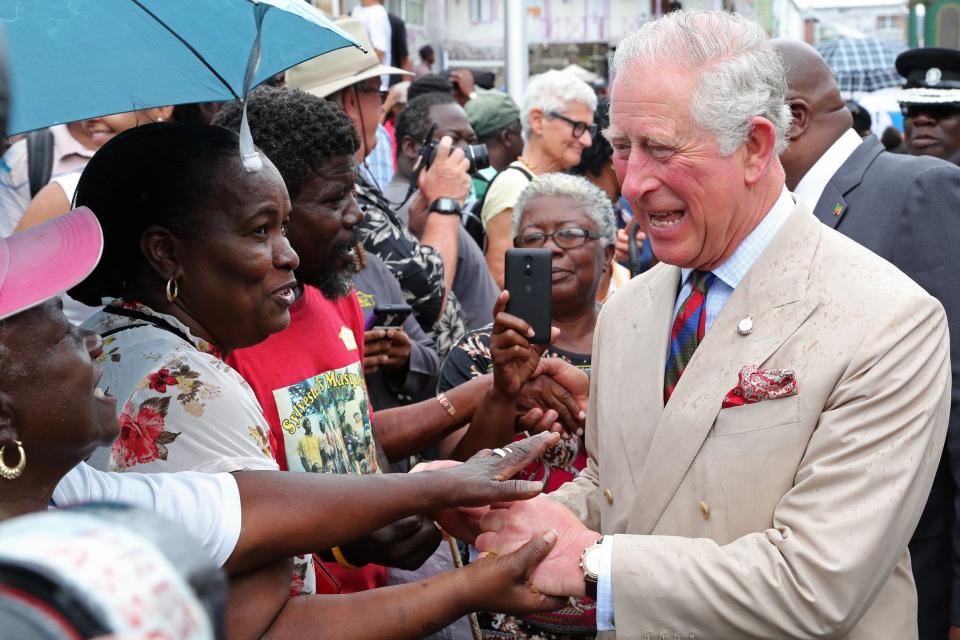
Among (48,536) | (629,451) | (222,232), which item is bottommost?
(629,451)

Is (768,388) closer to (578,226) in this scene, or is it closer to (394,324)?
(394,324)

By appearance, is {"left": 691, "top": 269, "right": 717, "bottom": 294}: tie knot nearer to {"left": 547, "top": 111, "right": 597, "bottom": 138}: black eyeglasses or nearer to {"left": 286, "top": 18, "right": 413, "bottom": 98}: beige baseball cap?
{"left": 286, "top": 18, "right": 413, "bottom": 98}: beige baseball cap

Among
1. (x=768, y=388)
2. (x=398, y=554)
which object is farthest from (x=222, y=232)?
(x=768, y=388)

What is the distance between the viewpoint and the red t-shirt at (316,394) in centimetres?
257

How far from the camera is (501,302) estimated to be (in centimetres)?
344

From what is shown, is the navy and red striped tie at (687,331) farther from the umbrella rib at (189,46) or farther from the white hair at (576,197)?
the white hair at (576,197)

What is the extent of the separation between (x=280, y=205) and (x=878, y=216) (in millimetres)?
2138

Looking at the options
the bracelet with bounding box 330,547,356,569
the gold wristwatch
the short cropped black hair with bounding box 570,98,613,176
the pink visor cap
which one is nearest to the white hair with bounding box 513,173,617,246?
the bracelet with bounding box 330,547,356,569

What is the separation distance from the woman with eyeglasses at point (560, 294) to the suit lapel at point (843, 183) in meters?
0.96

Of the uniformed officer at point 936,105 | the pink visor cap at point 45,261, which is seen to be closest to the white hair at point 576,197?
the pink visor cap at point 45,261

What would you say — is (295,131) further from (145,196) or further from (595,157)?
(595,157)

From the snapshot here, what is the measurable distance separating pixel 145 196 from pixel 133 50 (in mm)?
455

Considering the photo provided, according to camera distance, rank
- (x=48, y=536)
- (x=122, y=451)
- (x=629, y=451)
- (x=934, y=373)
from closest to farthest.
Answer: (x=48, y=536), (x=122, y=451), (x=934, y=373), (x=629, y=451)

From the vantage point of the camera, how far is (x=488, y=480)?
2312 mm
